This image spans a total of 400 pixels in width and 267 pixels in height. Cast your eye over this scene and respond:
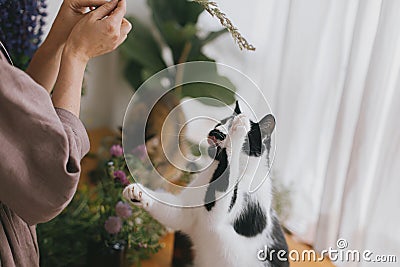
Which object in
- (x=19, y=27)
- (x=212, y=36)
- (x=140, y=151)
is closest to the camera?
(x=140, y=151)

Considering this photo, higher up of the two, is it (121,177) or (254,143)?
(254,143)

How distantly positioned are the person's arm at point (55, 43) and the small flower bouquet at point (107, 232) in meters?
0.26

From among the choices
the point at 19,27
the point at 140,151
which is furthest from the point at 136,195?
the point at 19,27

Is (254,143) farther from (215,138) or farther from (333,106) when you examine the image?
(333,106)

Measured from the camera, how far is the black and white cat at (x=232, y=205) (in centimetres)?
77

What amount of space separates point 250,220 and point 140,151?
0.20 m

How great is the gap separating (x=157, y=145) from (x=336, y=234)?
442 mm

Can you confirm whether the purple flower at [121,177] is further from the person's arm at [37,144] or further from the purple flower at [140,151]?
the person's arm at [37,144]

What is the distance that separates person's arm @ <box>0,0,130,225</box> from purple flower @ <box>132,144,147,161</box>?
0.16m

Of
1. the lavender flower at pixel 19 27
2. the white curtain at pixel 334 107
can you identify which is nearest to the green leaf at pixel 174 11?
the white curtain at pixel 334 107

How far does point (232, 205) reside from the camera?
803 mm

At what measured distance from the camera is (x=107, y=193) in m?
1.10

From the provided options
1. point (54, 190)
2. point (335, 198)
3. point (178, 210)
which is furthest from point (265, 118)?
point (335, 198)

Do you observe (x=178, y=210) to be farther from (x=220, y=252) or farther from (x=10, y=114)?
(x=10, y=114)
